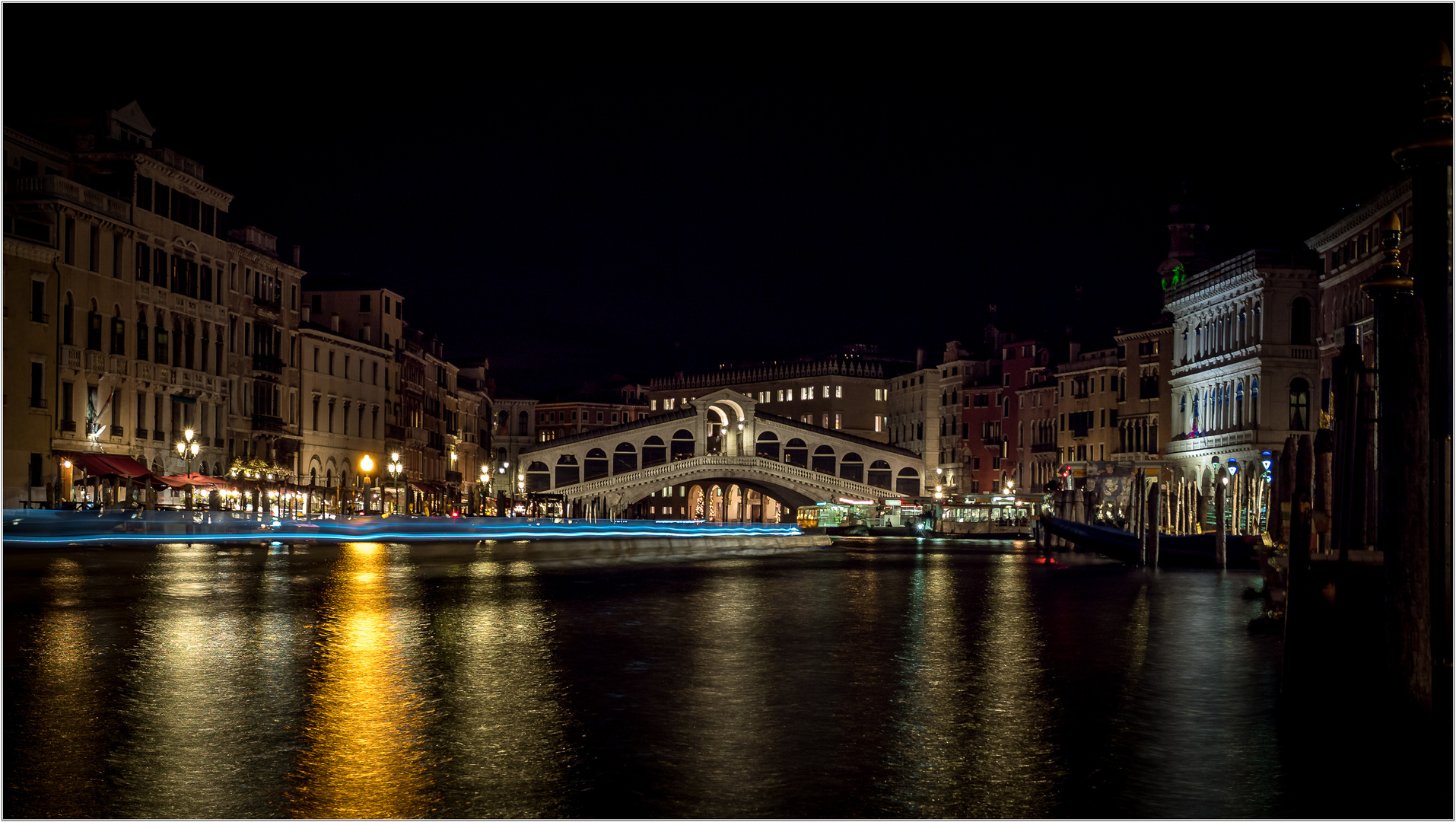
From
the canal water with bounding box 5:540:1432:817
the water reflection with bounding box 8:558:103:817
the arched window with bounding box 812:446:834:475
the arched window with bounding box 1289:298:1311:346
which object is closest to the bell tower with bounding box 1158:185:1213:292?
the arched window with bounding box 1289:298:1311:346

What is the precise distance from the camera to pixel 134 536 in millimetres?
34531

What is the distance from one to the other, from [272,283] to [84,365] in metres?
16.3

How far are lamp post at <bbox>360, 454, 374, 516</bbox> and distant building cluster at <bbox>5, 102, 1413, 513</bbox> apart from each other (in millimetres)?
325

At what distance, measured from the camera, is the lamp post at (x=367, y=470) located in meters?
66.2

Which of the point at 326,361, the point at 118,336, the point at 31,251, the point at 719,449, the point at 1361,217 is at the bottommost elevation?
the point at 719,449

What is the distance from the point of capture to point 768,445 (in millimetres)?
114375

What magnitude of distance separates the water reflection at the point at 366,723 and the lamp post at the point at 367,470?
49.0 m

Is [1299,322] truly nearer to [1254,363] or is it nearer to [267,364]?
[1254,363]

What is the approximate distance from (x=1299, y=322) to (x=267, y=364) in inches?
1545

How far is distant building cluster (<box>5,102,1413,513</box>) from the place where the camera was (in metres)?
42.3

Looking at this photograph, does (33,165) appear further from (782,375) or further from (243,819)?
(782,375)

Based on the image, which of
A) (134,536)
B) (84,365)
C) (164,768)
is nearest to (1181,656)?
(164,768)

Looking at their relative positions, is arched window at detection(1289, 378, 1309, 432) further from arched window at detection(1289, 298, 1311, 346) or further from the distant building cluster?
arched window at detection(1289, 298, 1311, 346)

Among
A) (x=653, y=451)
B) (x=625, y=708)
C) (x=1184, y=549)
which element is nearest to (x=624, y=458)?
(x=653, y=451)
